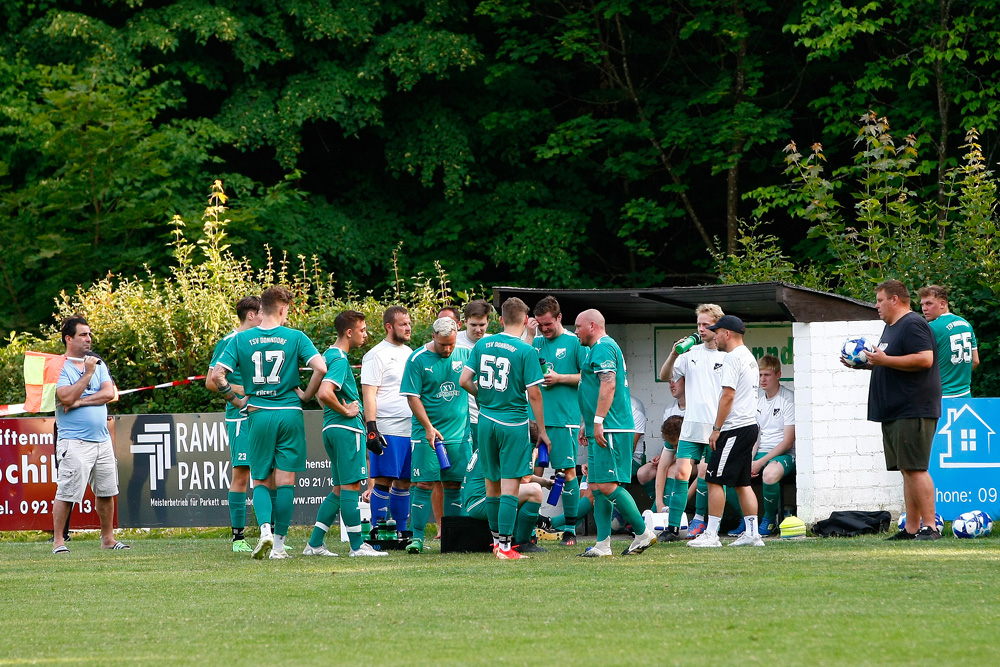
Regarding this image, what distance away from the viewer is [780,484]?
42.4 ft

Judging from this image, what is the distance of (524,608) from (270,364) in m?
4.08

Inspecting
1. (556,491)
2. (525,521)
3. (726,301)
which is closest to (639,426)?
Result: (556,491)

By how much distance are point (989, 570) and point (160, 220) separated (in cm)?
1746

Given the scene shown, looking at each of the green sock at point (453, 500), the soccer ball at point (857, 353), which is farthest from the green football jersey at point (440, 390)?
the soccer ball at point (857, 353)

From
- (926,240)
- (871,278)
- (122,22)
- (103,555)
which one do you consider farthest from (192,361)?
(122,22)

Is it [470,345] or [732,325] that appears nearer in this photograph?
[732,325]

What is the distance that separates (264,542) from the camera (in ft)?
33.4

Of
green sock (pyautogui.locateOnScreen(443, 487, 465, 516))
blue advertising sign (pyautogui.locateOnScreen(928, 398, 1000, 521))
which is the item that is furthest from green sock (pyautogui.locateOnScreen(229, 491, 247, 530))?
blue advertising sign (pyautogui.locateOnScreen(928, 398, 1000, 521))

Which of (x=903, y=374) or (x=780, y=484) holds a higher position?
(x=903, y=374)

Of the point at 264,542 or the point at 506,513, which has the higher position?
the point at 506,513

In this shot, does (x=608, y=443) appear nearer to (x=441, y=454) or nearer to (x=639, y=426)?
(x=441, y=454)

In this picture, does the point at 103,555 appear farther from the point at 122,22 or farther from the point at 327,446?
the point at 122,22

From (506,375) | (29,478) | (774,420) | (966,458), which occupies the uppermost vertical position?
(506,375)

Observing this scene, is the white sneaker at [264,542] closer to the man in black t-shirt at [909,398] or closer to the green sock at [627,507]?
the green sock at [627,507]
